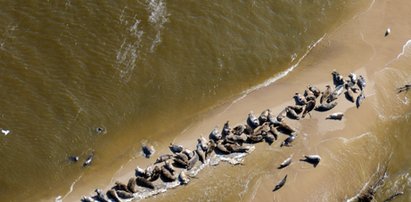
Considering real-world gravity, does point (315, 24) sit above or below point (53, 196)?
above

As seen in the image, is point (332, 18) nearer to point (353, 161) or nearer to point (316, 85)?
point (316, 85)

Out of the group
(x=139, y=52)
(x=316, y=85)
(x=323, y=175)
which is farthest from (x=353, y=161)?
(x=139, y=52)

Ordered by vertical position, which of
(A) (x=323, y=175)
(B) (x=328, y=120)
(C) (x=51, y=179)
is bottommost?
(A) (x=323, y=175)

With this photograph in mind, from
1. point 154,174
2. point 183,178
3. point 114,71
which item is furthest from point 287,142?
Answer: point 114,71

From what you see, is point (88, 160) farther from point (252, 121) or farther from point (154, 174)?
point (252, 121)

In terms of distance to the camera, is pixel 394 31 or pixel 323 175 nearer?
pixel 323 175

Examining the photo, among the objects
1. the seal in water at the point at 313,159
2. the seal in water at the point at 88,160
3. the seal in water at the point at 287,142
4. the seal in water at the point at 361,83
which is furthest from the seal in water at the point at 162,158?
the seal in water at the point at 361,83
